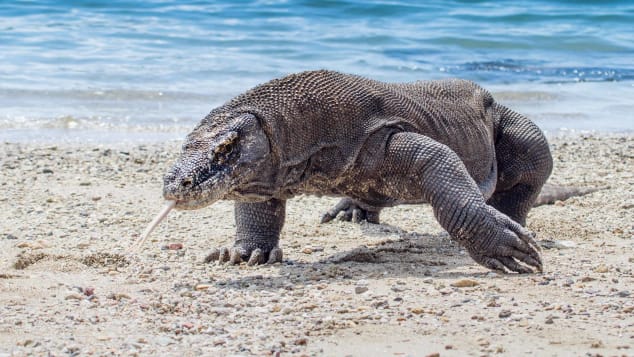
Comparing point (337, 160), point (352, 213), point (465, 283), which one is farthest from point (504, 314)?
point (352, 213)

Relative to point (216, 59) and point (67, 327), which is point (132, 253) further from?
point (216, 59)

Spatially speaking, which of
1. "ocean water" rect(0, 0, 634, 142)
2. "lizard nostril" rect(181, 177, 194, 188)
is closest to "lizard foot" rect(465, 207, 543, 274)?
"lizard nostril" rect(181, 177, 194, 188)

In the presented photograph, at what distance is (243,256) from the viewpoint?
7.80 m

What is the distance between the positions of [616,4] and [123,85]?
20834 millimetres

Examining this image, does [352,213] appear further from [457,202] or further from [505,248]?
[505,248]

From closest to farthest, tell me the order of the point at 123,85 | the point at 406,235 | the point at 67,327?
the point at 67,327, the point at 406,235, the point at 123,85

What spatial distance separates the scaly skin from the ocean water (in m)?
7.27

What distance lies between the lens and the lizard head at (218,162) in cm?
634

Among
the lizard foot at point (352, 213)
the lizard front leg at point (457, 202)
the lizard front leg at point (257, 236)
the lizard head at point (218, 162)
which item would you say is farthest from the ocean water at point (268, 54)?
the lizard head at point (218, 162)

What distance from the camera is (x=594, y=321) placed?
19.1 feet

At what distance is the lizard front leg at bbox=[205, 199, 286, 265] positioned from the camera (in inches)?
306

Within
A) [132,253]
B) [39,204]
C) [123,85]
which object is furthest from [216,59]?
[132,253]

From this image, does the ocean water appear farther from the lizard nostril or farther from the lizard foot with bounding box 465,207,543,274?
the lizard nostril

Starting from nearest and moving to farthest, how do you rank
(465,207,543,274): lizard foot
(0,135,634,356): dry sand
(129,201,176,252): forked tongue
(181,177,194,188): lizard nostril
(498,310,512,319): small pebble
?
1. (0,135,634,356): dry sand
2. (498,310,512,319): small pebble
3. (129,201,176,252): forked tongue
4. (181,177,194,188): lizard nostril
5. (465,207,543,274): lizard foot
